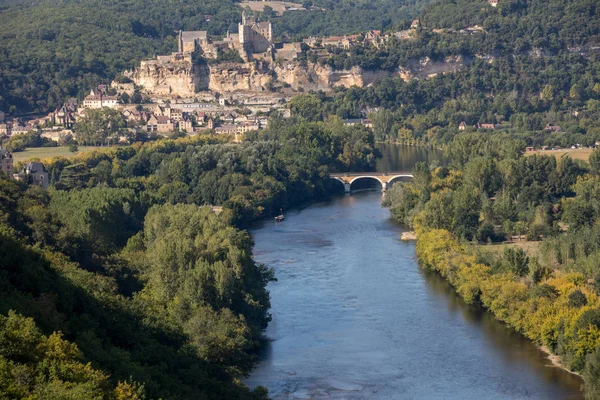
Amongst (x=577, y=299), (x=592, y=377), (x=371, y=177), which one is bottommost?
(x=592, y=377)

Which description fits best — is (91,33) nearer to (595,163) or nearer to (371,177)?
(371,177)

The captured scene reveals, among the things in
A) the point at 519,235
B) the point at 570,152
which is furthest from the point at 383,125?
the point at 519,235

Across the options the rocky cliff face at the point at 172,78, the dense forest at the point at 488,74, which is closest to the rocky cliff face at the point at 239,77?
the rocky cliff face at the point at 172,78

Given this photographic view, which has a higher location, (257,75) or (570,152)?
(257,75)

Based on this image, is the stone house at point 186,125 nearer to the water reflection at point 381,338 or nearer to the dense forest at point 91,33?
the dense forest at point 91,33

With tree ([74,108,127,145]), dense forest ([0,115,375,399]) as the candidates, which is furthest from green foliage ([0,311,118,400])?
tree ([74,108,127,145])

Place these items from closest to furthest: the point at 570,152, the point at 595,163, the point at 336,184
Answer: the point at 595,163 → the point at 336,184 → the point at 570,152
